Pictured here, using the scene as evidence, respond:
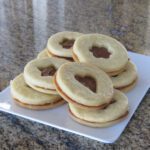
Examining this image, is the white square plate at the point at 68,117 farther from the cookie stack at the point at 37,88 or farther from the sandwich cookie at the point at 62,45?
the sandwich cookie at the point at 62,45

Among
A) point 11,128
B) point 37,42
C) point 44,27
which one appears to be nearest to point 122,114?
point 11,128

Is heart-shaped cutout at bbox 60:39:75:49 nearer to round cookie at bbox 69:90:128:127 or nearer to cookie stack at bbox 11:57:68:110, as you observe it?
cookie stack at bbox 11:57:68:110

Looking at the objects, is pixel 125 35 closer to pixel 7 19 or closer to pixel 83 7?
pixel 83 7

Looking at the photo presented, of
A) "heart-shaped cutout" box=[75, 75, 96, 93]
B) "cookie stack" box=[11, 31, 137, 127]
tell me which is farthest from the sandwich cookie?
"heart-shaped cutout" box=[75, 75, 96, 93]

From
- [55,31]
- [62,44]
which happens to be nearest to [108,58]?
[62,44]

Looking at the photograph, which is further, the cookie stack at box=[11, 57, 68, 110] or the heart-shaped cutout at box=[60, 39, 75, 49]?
the heart-shaped cutout at box=[60, 39, 75, 49]

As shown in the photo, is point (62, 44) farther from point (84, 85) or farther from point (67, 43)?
point (84, 85)

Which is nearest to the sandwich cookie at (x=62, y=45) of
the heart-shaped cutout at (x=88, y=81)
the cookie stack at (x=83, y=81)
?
the cookie stack at (x=83, y=81)
